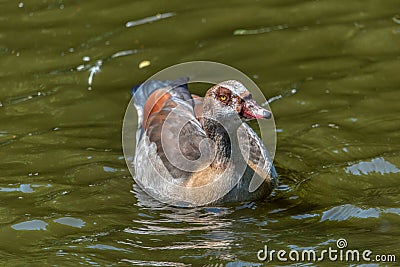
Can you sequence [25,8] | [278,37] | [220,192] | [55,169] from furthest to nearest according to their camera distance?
[25,8] → [278,37] → [55,169] → [220,192]

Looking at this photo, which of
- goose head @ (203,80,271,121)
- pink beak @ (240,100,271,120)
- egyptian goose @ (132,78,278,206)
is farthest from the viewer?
egyptian goose @ (132,78,278,206)

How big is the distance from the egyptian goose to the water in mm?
178

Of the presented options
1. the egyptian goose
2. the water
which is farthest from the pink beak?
the water

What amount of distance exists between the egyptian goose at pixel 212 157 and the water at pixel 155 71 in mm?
178

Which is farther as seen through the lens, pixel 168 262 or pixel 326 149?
pixel 326 149

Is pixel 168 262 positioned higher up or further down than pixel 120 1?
further down

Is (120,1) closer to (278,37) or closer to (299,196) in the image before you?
(278,37)

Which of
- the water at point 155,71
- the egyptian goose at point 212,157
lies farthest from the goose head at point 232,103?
the water at point 155,71

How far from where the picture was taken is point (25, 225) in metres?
7.75

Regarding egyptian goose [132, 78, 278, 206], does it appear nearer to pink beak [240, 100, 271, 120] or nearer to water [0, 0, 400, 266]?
pink beak [240, 100, 271, 120]

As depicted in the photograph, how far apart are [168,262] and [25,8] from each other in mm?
6541

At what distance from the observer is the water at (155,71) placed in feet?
24.1

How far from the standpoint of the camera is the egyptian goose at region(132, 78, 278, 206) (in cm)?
813

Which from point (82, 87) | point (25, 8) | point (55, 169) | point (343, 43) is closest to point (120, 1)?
point (25, 8)
